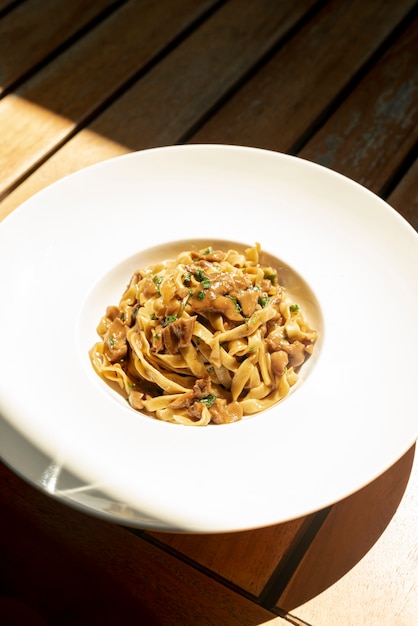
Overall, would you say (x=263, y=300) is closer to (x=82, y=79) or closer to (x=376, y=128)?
(x=376, y=128)

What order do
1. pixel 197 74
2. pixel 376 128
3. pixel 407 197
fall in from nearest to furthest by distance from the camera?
pixel 407 197 → pixel 376 128 → pixel 197 74

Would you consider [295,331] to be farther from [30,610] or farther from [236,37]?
[236,37]

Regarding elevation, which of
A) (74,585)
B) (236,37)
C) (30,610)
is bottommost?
(30,610)

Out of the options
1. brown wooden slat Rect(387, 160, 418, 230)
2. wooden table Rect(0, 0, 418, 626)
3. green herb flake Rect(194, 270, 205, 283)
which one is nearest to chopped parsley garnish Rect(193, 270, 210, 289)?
green herb flake Rect(194, 270, 205, 283)

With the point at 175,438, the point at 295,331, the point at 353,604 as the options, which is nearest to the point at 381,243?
the point at 295,331

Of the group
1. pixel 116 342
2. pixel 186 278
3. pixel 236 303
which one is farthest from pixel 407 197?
pixel 116 342

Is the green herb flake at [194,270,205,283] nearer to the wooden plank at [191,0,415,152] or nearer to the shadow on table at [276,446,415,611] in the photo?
the shadow on table at [276,446,415,611]

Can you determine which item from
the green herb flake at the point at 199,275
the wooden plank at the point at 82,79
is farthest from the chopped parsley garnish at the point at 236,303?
the wooden plank at the point at 82,79
